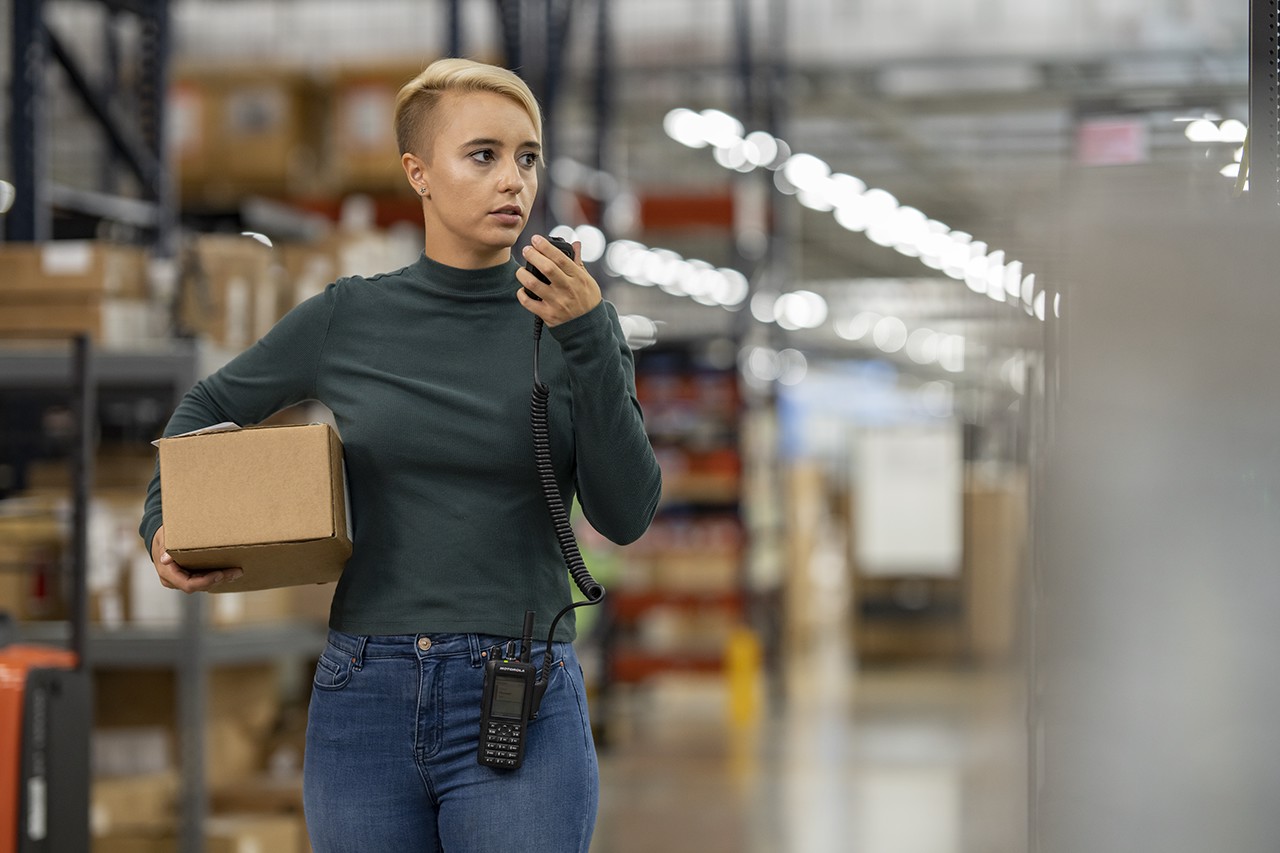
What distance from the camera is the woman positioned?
1708 mm

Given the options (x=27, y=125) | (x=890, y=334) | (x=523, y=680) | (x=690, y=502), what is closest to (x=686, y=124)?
(x=690, y=502)

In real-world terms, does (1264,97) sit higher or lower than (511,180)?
higher

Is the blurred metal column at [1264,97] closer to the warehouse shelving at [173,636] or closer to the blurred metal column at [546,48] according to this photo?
the warehouse shelving at [173,636]

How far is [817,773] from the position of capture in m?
7.44

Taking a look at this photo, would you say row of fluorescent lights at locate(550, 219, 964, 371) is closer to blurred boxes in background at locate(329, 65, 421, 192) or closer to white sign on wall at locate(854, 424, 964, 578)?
blurred boxes in background at locate(329, 65, 421, 192)

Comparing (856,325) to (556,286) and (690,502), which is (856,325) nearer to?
(690,502)

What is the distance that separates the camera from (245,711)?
14.9 feet

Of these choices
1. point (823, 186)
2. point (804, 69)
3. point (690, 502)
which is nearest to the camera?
point (690, 502)

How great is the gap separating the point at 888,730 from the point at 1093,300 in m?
7.39

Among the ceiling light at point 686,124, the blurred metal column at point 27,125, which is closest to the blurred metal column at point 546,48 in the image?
the blurred metal column at point 27,125

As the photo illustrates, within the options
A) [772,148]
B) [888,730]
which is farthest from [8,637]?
[772,148]

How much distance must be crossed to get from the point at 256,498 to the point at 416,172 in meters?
0.43

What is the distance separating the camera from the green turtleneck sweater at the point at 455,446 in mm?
1737

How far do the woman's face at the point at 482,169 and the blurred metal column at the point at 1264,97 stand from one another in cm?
136
